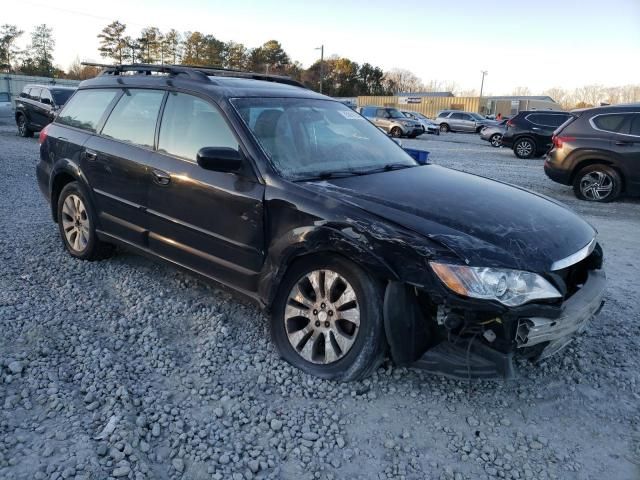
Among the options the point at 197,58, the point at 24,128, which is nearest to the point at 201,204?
the point at 24,128

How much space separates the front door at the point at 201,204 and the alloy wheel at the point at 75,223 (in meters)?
1.16

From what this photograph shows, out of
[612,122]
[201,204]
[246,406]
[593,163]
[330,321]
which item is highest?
[612,122]

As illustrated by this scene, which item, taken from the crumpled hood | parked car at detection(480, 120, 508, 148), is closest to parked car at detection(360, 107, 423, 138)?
parked car at detection(480, 120, 508, 148)

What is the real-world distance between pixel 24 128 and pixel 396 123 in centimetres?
1669

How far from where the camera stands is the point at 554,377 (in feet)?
10.7

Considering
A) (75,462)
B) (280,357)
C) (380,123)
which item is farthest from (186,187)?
(380,123)

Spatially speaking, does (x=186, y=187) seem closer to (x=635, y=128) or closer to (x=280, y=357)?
(x=280, y=357)

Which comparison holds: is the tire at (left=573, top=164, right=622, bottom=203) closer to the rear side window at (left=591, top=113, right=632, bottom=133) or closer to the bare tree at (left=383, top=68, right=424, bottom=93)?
the rear side window at (left=591, top=113, right=632, bottom=133)

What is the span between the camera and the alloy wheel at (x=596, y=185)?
916 cm

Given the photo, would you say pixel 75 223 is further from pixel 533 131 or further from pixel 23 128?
pixel 533 131

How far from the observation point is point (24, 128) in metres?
16.9

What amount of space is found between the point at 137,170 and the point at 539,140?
52.8ft

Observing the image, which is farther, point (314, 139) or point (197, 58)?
point (197, 58)

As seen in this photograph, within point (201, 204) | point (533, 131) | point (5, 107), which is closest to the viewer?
point (201, 204)
